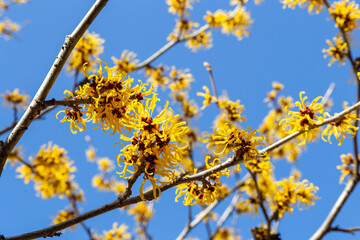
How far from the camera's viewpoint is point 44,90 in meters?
1.73

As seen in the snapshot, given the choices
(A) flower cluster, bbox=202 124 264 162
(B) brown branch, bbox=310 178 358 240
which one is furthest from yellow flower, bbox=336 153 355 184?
(A) flower cluster, bbox=202 124 264 162

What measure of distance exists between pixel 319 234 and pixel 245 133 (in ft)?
7.15

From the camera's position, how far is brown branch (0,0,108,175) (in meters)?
1.72

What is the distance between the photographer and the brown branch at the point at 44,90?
172 centimetres

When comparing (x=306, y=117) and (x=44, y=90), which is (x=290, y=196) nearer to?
(x=306, y=117)

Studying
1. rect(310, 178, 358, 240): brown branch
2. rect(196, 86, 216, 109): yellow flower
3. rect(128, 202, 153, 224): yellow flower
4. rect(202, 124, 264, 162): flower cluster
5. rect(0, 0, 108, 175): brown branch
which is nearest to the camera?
rect(0, 0, 108, 175): brown branch

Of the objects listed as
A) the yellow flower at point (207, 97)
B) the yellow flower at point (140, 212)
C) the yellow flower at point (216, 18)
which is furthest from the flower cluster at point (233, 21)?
the yellow flower at point (140, 212)

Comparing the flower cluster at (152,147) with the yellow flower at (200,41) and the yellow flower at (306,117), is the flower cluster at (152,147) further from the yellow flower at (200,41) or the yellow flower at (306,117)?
the yellow flower at (200,41)

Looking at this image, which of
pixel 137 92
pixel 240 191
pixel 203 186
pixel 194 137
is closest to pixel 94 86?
pixel 137 92

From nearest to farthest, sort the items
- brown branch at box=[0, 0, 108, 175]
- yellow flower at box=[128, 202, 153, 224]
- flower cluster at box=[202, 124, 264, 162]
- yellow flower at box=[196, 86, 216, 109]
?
1. brown branch at box=[0, 0, 108, 175]
2. flower cluster at box=[202, 124, 264, 162]
3. yellow flower at box=[196, 86, 216, 109]
4. yellow flower at box=[128, 202, 153, 224]

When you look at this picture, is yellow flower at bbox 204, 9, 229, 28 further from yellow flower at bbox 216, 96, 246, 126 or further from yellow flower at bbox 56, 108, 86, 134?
yellow flower at bbox 56, 108, 86, 134

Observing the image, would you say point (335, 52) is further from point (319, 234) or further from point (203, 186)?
point (203, 186)

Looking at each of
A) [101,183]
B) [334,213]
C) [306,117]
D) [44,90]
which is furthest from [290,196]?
[101,183]

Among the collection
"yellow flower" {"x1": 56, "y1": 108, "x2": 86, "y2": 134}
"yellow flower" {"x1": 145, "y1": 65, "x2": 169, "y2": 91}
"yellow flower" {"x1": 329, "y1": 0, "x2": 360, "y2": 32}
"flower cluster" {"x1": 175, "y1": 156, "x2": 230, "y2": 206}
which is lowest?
"flower cluster" {"x1": 175, "y1": 156, "x2": 230, "y2": 206}
